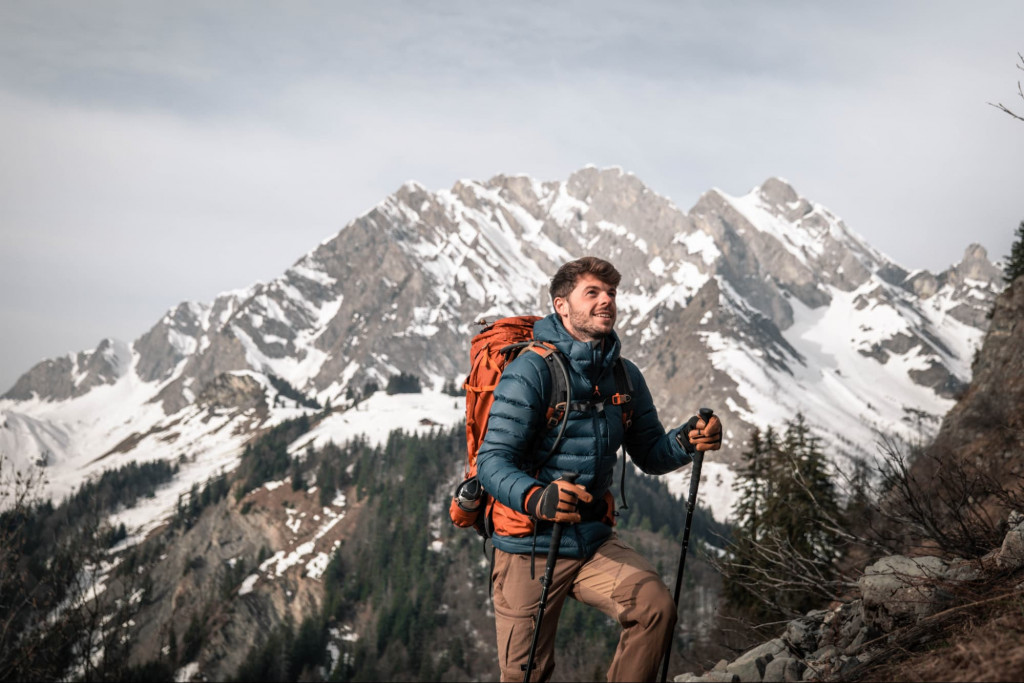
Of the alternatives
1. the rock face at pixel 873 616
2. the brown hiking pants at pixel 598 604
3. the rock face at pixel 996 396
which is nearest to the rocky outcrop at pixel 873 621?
the rock face at pixel 873 616

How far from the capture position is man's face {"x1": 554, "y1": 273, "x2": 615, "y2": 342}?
18.4 ft

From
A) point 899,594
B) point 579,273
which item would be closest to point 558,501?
point 579,273

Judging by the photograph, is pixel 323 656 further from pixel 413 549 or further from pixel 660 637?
pixel 660 637

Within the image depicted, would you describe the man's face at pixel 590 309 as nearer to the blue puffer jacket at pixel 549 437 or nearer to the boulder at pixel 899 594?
the blue puffer jacket at pixel 549 437

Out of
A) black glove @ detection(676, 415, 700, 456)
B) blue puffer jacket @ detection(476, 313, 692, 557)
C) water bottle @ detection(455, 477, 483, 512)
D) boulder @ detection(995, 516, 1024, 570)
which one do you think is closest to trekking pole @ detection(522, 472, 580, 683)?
blue puffer jacket @ detection(476, 313, 692, 557)

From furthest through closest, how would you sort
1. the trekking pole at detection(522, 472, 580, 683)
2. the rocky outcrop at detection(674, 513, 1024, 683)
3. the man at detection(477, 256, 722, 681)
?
the rocky outcrop at detection(674, 513, 1024, 683)
the trekking pole at detection(522, 472, 580, 683)
the man at detection(477, 256, 722, 681)

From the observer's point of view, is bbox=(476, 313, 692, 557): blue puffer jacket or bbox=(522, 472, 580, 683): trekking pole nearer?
bbox=(522, 472, 580, 683): trekking pole

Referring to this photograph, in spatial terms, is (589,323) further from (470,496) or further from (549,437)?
(470,496)

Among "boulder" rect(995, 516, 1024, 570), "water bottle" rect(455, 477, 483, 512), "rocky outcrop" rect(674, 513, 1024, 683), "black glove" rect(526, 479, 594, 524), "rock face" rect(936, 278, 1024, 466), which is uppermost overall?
"rock face" rect(936, 278, 1024, 466)

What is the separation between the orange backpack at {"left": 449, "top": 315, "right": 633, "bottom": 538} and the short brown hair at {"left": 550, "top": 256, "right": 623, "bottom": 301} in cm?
48

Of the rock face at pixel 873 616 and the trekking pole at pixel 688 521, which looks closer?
the trekking pole at pixel 688 521

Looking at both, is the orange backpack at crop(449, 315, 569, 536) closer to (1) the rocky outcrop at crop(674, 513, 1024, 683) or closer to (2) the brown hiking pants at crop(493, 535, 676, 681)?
(2) the brown hiking pants at crop(493, 535, 676, 681)

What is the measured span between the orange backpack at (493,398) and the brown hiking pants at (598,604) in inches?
12.9

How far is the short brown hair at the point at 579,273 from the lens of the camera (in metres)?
5.70
